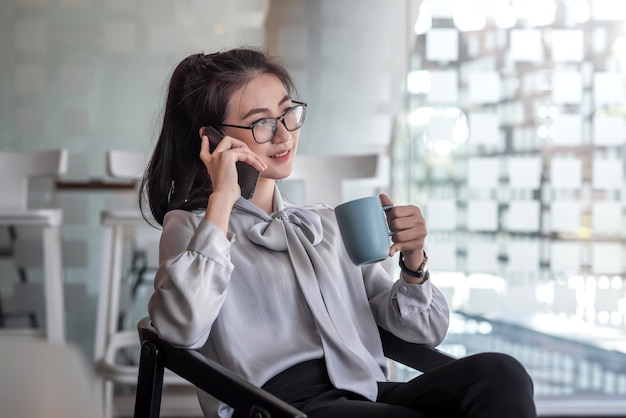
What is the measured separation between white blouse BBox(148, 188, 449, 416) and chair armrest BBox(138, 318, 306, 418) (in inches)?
1.4

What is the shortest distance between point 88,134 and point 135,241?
2.14 ft

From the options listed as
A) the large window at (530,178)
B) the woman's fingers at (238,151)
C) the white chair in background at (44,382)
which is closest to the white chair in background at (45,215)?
the large window at (530,178)

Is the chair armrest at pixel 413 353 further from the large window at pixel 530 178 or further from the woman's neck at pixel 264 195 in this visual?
the large window at pixel 530 178

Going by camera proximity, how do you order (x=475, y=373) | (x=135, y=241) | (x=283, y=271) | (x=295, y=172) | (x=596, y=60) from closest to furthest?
1. (x=475, y=373)
2. (x=283, y=271)
3. (x=295, y=172)
4. (x=596, y=60)
5. (x=135, y=241)

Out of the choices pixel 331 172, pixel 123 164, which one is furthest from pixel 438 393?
pixel 123 164

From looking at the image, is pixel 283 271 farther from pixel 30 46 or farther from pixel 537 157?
pixel 30 46

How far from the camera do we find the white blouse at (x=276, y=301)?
1168 millimetres

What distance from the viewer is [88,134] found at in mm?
4000

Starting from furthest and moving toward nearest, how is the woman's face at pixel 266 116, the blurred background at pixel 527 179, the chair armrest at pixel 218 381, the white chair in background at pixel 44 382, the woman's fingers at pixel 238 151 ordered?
the blurred background at pixel 527 179 < the woman's face at pixel 266 116 < the woman's fingers at pixel 238 151 < the chair armrest at pixel 218 381 < the white chair in background at pixel 44 382

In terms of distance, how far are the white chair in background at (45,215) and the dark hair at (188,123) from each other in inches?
58.4

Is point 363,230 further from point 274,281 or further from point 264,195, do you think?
point 264,195

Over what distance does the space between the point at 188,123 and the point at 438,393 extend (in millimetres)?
612

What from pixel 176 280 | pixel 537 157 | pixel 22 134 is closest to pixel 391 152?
pixel 537 157

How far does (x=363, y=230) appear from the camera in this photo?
1.16 m
